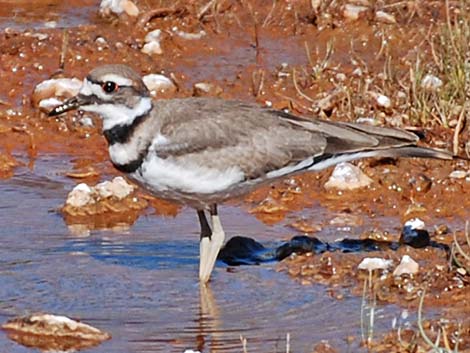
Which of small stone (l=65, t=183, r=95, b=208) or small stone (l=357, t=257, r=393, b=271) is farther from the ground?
small stone (l=357, t=257, r=393, b=271)

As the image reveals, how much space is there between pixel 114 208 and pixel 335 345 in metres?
2.64

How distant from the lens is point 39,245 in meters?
8.09

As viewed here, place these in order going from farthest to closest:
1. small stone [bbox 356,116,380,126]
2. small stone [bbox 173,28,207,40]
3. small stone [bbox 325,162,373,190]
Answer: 1. small stone [bbox 173,28,207,40]
2. small stone [bbox 356,116,380,126]
3. small stone [bbox 325,162,373,190]

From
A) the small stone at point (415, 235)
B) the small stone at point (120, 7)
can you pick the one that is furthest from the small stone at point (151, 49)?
the small stone at point (415, 235)

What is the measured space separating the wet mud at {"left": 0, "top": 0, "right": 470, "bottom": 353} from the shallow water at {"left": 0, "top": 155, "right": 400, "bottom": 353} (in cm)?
1

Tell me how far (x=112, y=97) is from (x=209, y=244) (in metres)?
0.92

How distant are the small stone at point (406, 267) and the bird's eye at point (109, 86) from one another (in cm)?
167

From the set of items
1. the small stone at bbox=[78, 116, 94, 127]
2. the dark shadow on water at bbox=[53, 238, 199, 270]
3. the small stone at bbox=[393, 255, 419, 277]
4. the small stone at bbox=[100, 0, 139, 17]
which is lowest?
the small stone at bbox=[78, 116, 94, 127]

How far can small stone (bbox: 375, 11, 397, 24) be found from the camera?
11570 mm

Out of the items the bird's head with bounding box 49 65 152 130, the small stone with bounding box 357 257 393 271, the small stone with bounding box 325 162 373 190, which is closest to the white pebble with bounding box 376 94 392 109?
the small stone with bounding box 325 162 373 190

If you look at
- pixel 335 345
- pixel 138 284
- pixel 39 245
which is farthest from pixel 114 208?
pixel 335 345

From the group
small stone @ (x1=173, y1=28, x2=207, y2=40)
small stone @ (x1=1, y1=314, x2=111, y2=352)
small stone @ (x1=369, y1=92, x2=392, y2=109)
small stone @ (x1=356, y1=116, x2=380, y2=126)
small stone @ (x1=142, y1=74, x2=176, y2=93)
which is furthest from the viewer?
small stone @ (x1=173, y1=28, x2=207, y2=40)

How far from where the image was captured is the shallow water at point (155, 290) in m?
6.65

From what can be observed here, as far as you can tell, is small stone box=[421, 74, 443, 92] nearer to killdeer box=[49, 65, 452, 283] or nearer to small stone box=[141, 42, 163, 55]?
killdeer box=[49, 65, 452, 283]
